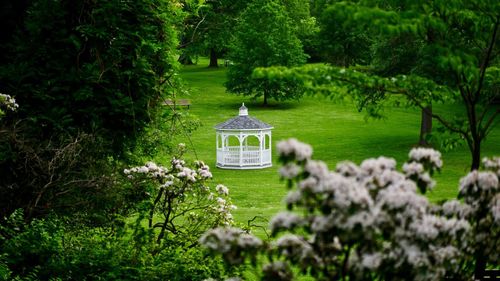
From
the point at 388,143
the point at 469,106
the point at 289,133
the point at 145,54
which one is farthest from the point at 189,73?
the point at 469,106

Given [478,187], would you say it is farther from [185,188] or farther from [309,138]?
[309,138]

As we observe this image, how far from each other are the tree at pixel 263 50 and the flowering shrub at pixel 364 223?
1331 inches

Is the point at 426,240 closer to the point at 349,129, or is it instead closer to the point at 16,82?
the point at 16,82

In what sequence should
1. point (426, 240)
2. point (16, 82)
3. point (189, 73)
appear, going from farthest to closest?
point (189, 73) → point (16, 82) → point (426, 240)

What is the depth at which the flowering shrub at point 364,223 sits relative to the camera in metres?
2.94

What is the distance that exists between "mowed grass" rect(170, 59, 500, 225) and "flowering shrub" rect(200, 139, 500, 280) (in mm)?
11204

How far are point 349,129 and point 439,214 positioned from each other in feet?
91.0

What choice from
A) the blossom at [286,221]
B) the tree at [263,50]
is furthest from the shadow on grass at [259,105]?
the blossom at [286,221]

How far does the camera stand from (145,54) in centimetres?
887

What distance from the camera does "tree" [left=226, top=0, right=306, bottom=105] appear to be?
37250 millimetres

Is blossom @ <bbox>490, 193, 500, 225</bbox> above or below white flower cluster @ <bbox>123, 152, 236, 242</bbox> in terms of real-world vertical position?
above

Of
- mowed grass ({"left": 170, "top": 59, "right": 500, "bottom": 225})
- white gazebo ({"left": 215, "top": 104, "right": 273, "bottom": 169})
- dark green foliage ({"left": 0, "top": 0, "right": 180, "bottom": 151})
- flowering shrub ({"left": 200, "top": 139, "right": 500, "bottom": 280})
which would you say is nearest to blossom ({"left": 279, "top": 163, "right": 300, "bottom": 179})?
flowering shrub ({"left": 200, "top": 139, "right": 500, "bottom": 280})

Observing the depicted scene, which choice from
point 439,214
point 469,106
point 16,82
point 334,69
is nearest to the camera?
point 439,214

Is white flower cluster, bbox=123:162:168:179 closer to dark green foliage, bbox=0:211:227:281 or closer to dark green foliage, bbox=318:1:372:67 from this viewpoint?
dark green foliage, bbox=0:211:227:281
